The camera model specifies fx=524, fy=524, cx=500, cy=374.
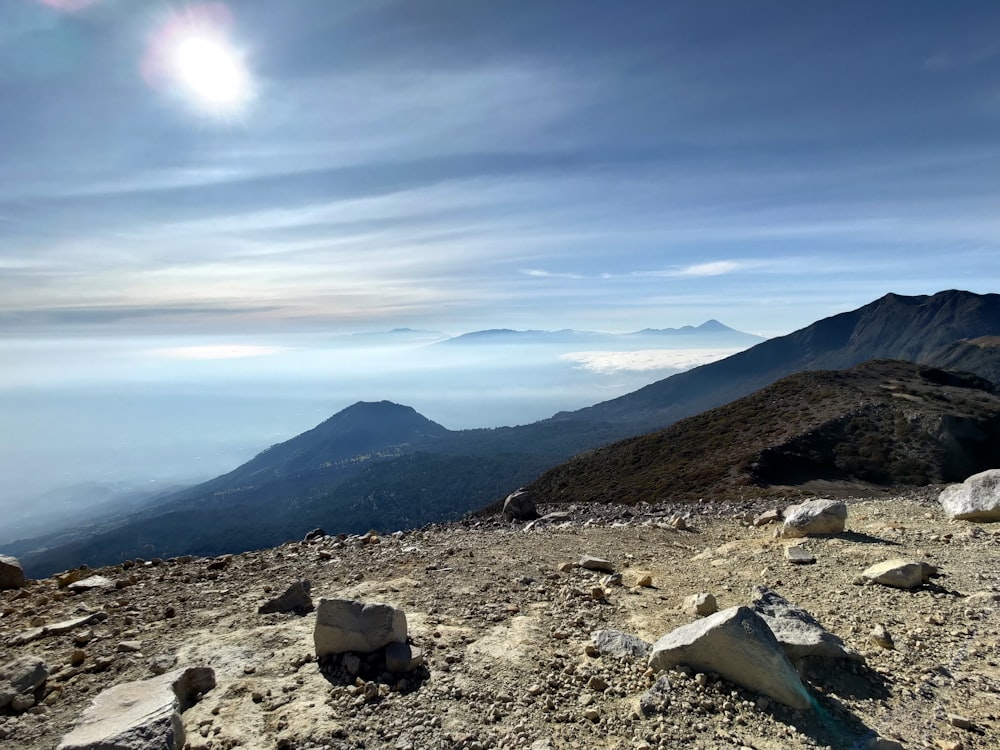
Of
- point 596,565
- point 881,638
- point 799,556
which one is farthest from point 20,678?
point 799,556

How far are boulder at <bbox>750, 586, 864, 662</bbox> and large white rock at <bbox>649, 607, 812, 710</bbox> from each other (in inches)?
24.6

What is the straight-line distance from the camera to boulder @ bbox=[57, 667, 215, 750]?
17.6 feet

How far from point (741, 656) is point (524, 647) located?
2980 millimetres

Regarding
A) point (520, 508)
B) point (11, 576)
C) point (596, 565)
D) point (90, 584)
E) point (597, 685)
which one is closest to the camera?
point (597, 685)

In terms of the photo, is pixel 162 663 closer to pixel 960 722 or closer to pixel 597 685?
pixel 597 685

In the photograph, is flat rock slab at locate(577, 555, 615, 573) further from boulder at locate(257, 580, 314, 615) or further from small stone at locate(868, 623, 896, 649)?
boulder at locate(257, 580, 314, 615)

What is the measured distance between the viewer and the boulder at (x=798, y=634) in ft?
23.0

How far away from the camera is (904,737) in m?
5.87

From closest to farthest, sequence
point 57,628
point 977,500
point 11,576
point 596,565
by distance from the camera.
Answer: point 57,628 < point 11,576 < point 596,565 < point 977,500

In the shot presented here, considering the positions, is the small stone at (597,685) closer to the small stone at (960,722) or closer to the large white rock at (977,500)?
the small stone at (960,722)

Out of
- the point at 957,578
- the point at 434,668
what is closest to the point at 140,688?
the point at 434,668

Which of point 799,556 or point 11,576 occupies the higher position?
point 11,576

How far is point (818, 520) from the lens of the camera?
43.0ft

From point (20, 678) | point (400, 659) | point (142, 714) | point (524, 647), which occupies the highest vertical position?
point (20, 678)
